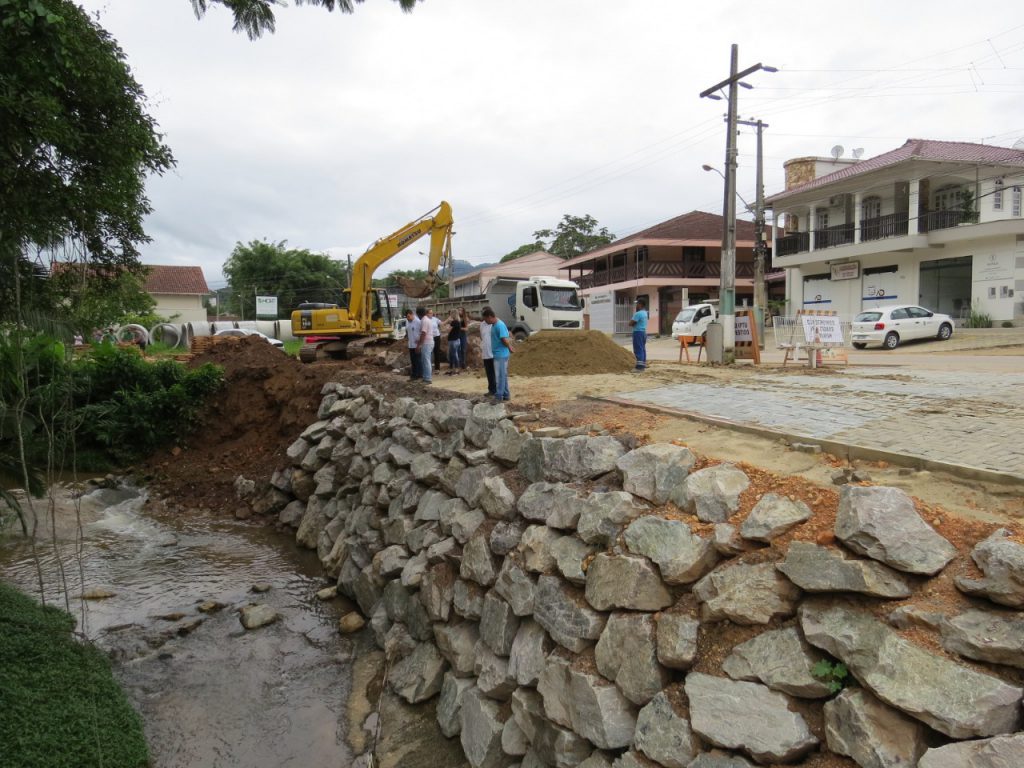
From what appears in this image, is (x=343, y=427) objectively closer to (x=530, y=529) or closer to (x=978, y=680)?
(x=530, y=529)

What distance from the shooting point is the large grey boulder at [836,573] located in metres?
3.16

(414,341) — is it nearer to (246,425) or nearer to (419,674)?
(246,425)

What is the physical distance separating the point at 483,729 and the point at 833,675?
2.70 m

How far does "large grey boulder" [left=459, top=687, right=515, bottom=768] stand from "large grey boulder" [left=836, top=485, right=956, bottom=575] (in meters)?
2.80

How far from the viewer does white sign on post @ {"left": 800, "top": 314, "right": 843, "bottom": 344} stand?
12.3 m

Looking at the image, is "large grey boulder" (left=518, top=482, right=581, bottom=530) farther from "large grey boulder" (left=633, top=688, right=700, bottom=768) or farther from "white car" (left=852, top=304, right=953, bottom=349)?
"white car" (left=852, top=304, right=953, bottom=349)

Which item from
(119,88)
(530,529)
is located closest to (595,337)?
(530,529)

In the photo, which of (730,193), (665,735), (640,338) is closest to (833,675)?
(665,735)

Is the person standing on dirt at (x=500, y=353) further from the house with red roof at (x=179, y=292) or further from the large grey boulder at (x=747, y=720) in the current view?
the house with red roof at (x=179, y=292)

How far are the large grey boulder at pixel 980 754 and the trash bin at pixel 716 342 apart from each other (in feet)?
39.3

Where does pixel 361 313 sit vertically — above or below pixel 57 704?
above

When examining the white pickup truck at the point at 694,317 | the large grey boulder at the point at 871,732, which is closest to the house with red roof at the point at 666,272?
the white pickup truck at the point at 694,317

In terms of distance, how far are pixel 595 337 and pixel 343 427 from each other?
541cm

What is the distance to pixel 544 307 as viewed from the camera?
19172 millimetres
